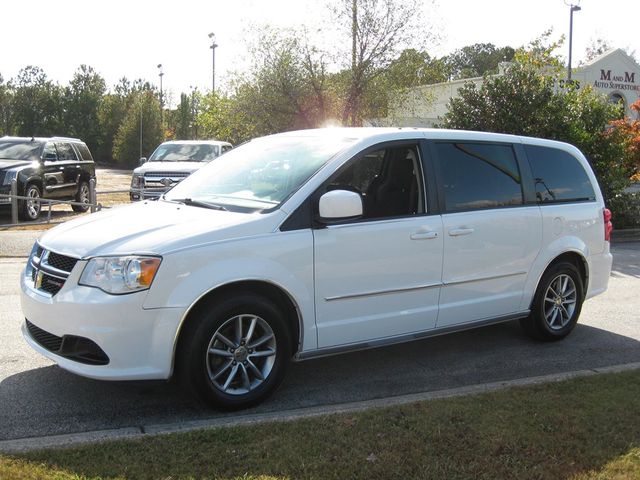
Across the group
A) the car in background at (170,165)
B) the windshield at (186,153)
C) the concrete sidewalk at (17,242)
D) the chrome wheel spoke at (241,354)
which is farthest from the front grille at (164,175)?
the chrome wheel spoke at (241,354)

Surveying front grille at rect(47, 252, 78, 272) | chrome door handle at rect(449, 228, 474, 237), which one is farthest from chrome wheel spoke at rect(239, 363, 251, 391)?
chrome door handle at rect(449, 228, 474, 237)

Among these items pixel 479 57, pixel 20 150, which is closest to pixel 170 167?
pixel 20 150

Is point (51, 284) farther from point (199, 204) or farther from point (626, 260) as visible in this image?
point (626, 260)

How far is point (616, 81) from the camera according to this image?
1380 inches

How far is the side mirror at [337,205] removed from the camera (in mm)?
4465

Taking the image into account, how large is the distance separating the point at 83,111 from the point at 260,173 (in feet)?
241

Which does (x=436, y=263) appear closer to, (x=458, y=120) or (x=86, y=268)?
(x=86, y=268)

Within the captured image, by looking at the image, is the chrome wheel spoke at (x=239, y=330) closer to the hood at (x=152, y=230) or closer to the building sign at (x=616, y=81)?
the hood at (x=152, y=230)

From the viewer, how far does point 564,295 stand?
6.29 metres

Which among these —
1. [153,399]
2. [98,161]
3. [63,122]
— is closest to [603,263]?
[153,399]

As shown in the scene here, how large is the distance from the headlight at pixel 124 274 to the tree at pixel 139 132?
53170 millimetres

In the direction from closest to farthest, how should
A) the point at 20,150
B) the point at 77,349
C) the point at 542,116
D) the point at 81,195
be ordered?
the point at 77,349 < the point at 542,116 < the point at 20,150 < the point at 81,195

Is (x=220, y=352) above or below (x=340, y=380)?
above

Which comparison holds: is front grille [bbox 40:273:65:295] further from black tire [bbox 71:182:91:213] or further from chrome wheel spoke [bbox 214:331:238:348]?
black tire [bbox 71:182:91:213]
